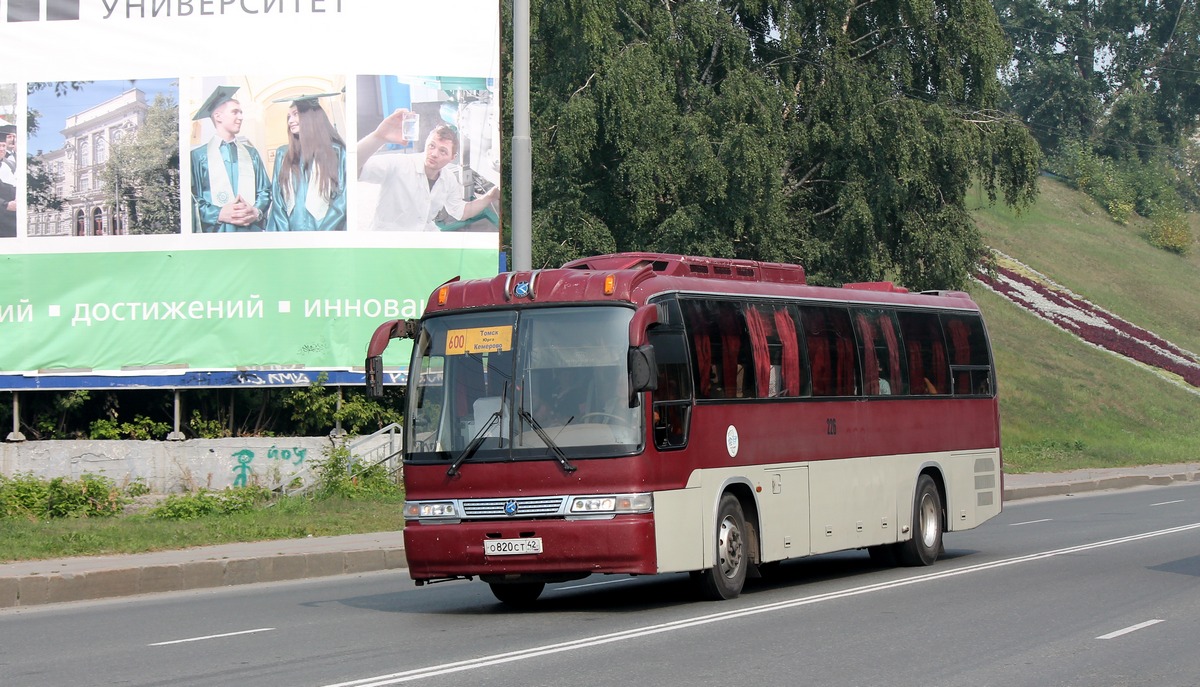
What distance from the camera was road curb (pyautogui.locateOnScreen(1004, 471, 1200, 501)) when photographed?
30406 millimetres

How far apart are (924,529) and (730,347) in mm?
4758

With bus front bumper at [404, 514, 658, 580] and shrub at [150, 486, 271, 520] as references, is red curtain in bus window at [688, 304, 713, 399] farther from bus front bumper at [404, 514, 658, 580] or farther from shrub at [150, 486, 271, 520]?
shrub at [150, 486, 271, 520]

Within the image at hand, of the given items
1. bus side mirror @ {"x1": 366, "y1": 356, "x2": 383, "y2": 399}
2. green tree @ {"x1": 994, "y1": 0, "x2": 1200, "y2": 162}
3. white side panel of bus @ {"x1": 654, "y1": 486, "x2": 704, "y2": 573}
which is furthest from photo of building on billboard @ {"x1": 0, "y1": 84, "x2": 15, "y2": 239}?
green tree @ {"x1": 994, "y1": 0, "x2": 1200, "y2": 162}

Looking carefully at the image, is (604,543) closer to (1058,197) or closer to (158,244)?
(158,244)

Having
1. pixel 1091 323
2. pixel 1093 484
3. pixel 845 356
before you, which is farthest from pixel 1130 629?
pixel 1091 323

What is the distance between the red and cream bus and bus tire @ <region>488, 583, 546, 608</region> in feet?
0.09

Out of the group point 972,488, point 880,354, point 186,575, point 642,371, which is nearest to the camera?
point 642,371

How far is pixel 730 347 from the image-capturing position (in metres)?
13.5

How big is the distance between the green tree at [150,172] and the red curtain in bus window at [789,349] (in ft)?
47.6

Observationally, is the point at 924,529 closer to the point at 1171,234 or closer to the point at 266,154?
the point at 266,154

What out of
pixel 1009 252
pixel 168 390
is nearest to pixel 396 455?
pixel 168 390

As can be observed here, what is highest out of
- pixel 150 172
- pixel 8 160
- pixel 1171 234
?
pixel 1171 234

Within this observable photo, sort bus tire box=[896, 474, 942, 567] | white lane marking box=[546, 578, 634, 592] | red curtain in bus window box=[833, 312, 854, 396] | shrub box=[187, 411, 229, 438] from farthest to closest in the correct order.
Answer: shrub box=[187, 411, 229, 438] < bus tire box=[896, 474, 942, 567] < red curtain in bus window box=[833, 312, 854, 396] < white lane marking box=[546, 578, 634, 592]

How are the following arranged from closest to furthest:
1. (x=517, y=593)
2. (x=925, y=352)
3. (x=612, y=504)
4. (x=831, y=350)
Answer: (x=612, y=504), (x=517, y=593), (x=831, y=350), (x=925, y=352)
